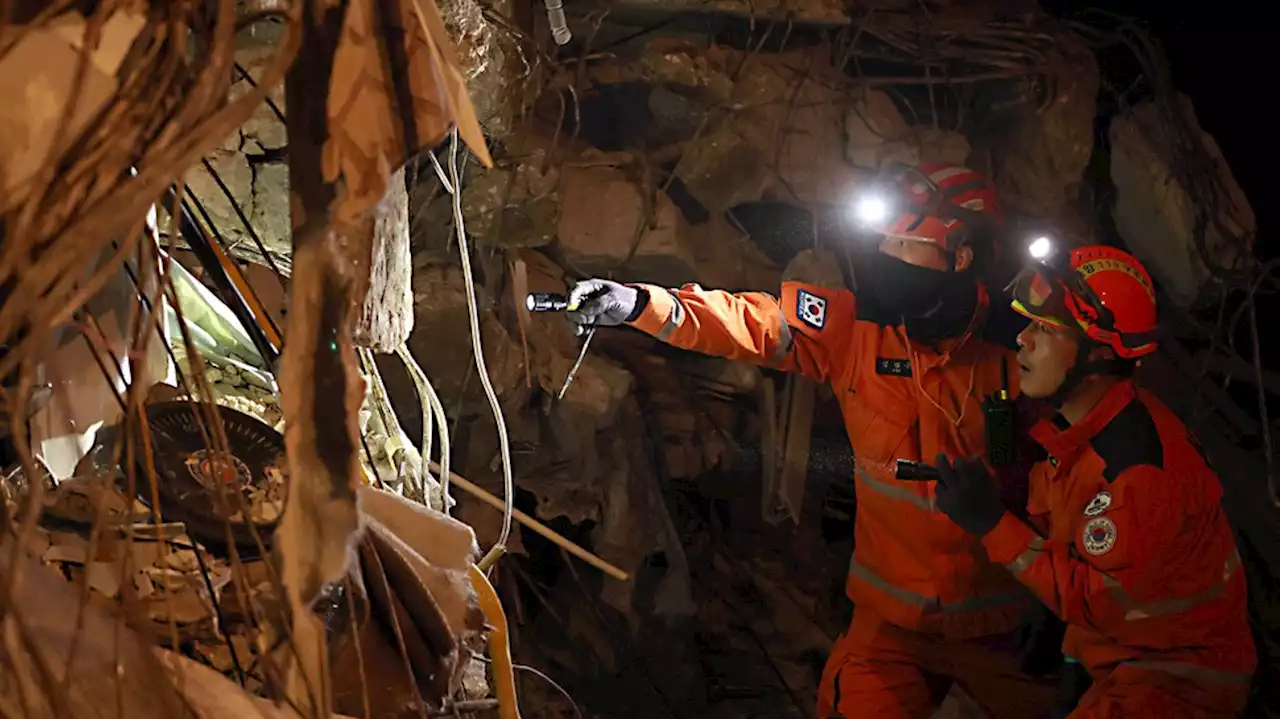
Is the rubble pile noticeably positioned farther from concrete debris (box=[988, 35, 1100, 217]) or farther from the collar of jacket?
the collar of jacket

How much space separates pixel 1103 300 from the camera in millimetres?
1988

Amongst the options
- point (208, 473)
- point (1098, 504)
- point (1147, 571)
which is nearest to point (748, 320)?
point (1098, 504)

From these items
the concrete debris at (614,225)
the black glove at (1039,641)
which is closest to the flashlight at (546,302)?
the concrete debris at (614,225)

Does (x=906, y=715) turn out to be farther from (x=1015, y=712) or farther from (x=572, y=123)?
(x=572, y=123)

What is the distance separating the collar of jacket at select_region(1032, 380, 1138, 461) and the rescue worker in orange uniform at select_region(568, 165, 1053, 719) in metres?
0.22

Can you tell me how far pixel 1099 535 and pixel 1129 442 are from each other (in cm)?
22

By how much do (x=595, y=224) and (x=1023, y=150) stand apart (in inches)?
52.4

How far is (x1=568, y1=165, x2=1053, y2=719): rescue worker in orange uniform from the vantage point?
2.24m

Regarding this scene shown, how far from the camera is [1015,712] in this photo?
2.42 m

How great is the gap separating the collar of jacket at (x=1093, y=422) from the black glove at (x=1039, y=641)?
0.56 m

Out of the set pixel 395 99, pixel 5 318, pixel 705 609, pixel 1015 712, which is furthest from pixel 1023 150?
pixel 5 318

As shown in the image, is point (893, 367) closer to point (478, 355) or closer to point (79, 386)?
point (478, 355)

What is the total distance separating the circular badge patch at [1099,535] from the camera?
194 cm

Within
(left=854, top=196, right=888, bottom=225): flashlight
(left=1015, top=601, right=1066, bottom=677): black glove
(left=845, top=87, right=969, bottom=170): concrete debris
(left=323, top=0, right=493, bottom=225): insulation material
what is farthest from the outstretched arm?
(left=323, top=0, right=493, bottom=225): insulation material
